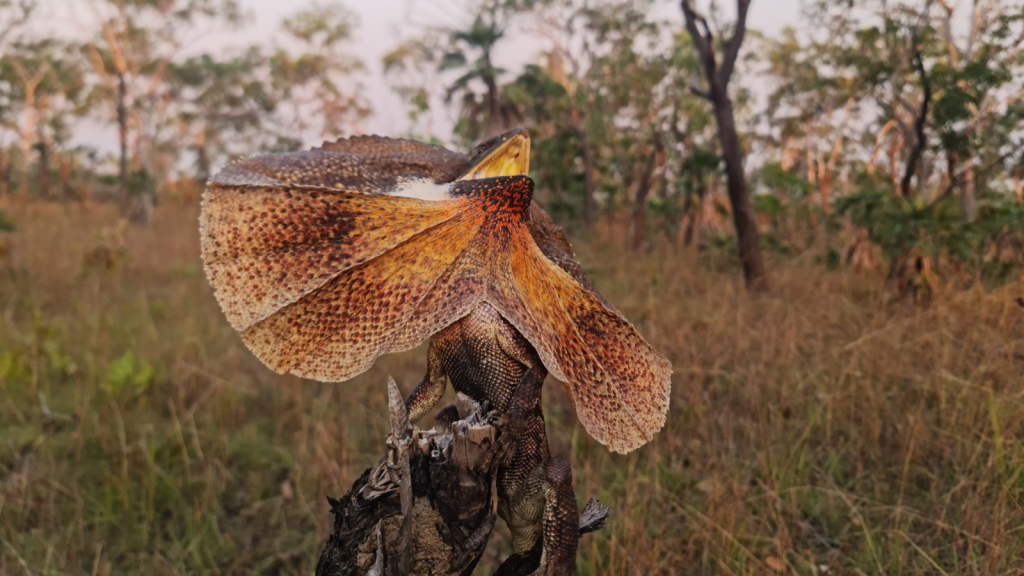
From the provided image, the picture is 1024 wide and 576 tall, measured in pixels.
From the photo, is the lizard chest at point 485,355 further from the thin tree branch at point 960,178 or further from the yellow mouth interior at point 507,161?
the thin tree branch at point 960,178

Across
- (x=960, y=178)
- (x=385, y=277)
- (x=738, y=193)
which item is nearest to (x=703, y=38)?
(x=738, y=193)

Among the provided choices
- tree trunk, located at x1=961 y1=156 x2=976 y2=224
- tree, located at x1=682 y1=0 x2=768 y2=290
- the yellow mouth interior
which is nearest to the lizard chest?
the yellow mouth interior

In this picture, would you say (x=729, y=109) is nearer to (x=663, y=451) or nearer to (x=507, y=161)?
(x=663, y=451)

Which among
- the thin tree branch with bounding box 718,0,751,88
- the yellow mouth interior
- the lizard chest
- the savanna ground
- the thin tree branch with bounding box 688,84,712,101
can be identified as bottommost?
the savanna ground

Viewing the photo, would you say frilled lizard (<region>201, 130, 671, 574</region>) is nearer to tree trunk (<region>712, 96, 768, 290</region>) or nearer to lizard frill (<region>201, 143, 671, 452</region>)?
lizard frill (<region>201, 143, 671, 452</region>)

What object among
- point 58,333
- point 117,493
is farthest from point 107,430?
point 58,333

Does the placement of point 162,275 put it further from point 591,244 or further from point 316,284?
point 316,284
